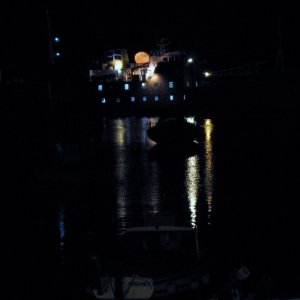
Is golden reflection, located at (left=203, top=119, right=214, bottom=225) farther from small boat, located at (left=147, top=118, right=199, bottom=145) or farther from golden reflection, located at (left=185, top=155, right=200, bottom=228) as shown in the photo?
small boat, located at (left=147, top=118, right=199, bottom=145)

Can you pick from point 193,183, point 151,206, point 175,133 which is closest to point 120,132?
point 175,133

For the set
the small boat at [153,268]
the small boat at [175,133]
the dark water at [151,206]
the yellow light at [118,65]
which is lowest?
the dark water at [151,206]

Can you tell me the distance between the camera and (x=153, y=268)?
1280cm

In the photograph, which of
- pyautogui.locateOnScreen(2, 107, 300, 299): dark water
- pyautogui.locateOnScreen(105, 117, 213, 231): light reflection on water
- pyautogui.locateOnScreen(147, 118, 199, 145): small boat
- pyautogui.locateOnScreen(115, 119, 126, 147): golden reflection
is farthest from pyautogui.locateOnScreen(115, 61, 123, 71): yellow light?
pyautogui.locateOnScreen(147, 118, 199, 145): small boat

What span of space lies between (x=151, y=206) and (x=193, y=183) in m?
4.78

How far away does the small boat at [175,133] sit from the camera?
3775 centimetres

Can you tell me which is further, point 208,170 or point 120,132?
point 120,132

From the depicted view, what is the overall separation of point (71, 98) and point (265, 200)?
3885 centimetres

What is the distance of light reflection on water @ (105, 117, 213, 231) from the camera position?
22141mm

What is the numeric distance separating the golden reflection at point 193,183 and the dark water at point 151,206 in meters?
0.04

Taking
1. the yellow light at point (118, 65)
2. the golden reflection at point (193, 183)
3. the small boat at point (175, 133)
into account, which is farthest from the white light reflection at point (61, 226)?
the yellow light at point (118, 65)

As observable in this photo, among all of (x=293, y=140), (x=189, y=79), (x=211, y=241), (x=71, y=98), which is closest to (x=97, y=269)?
(x=211, y=241)

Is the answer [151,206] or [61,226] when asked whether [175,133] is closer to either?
[151,206]

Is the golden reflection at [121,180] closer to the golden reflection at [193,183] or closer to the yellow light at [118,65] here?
the golden reflection at [193,183]
